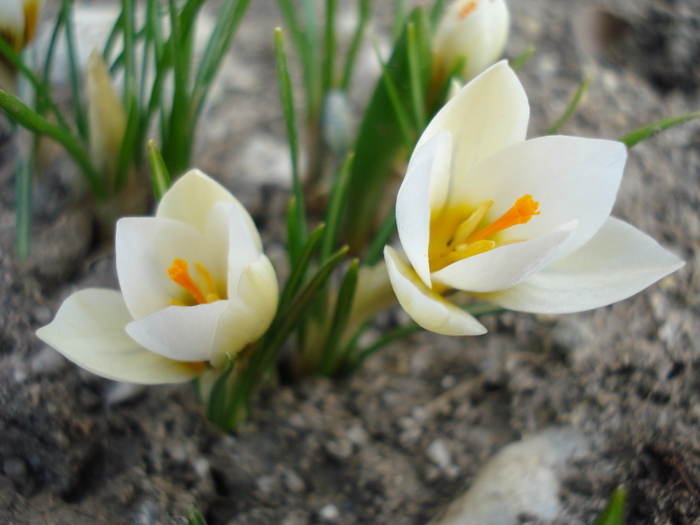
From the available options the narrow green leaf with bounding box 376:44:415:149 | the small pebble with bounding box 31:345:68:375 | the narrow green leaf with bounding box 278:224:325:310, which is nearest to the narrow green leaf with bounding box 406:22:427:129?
the narrow green leaf with bounding box 376:44:415:149

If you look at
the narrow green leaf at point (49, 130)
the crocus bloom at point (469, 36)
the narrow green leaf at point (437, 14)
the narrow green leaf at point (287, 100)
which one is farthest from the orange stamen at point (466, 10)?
the narrow green leaf at point (49, 130)

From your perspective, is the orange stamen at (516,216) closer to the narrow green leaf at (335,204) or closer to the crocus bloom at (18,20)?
the narrow green leaf at (335,204)

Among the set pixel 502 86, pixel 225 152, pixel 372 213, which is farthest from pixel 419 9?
pixel 225 152

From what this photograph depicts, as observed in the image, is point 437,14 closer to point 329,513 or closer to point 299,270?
point 299,270

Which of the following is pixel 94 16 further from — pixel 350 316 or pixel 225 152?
pixel 350 316

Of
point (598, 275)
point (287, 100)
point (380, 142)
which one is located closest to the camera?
point (598, 275)

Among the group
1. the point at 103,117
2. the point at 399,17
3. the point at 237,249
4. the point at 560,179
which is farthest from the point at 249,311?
the point at 399,17

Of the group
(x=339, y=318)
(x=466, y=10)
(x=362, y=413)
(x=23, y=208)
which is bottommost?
(x=362, y=413)
